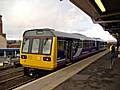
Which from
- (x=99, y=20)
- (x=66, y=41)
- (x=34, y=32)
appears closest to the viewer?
(x=34, y=32)

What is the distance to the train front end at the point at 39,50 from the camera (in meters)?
11.5

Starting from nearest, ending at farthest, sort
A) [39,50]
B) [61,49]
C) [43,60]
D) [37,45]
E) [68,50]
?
1. [43,60]
2. [39,50]
3. [37,45]
4. [61,49]
5. [68,50]

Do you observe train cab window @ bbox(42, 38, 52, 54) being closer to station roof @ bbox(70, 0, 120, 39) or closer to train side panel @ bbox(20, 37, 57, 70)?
train side panel @ bbox(20, 37, 57, 70)

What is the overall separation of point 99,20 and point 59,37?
855 cm

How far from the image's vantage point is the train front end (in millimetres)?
11500

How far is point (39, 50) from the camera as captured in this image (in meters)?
11.9

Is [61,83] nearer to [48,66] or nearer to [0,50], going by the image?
[48,66]

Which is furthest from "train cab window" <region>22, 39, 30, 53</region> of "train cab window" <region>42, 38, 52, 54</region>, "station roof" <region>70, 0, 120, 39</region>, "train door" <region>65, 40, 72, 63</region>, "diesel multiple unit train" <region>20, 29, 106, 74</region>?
"station roof" <region>70, 0, 120, 39</region>

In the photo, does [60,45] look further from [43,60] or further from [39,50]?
[43,60]

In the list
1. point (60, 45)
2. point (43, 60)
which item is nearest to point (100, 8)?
point (60, 45)

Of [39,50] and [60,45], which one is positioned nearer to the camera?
[39,50]

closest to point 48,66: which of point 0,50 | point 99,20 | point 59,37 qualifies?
point 59,37

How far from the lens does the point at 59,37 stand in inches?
480

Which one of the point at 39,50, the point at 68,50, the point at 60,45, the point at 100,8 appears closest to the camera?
the point at 39,50
